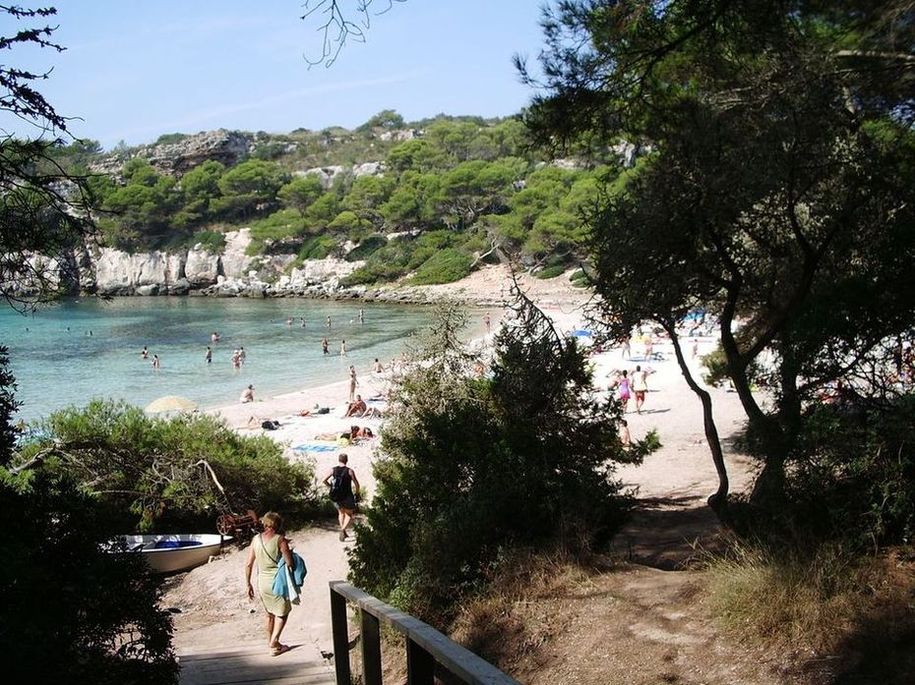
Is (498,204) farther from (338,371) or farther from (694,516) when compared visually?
(694,516)

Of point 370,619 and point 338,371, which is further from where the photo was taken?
point 338,371

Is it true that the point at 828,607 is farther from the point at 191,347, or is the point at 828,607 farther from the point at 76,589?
the point at 191,347

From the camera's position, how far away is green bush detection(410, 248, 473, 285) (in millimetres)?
73938

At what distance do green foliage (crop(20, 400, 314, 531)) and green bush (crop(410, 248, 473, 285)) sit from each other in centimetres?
6047

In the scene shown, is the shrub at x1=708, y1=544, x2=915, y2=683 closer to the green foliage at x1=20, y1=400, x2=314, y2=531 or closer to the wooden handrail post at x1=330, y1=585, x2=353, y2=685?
the wooden handrail post at x1=330, y1=585, x2=353, y2=685

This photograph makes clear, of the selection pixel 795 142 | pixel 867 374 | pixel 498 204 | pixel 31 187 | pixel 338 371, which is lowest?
pixel 338 371

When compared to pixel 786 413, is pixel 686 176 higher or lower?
higher

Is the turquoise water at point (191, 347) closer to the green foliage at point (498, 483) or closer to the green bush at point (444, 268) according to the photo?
the green bush at point (444, 268)

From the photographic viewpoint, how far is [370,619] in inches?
145

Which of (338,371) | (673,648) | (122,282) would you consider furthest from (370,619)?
(122,282)

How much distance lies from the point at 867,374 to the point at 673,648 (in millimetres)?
2169

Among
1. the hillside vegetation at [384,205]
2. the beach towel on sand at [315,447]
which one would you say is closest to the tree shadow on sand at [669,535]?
the beach towel on sand at [315,447]

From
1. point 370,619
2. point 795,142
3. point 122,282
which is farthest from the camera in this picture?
point 122,282

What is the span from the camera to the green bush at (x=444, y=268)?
243 feet
